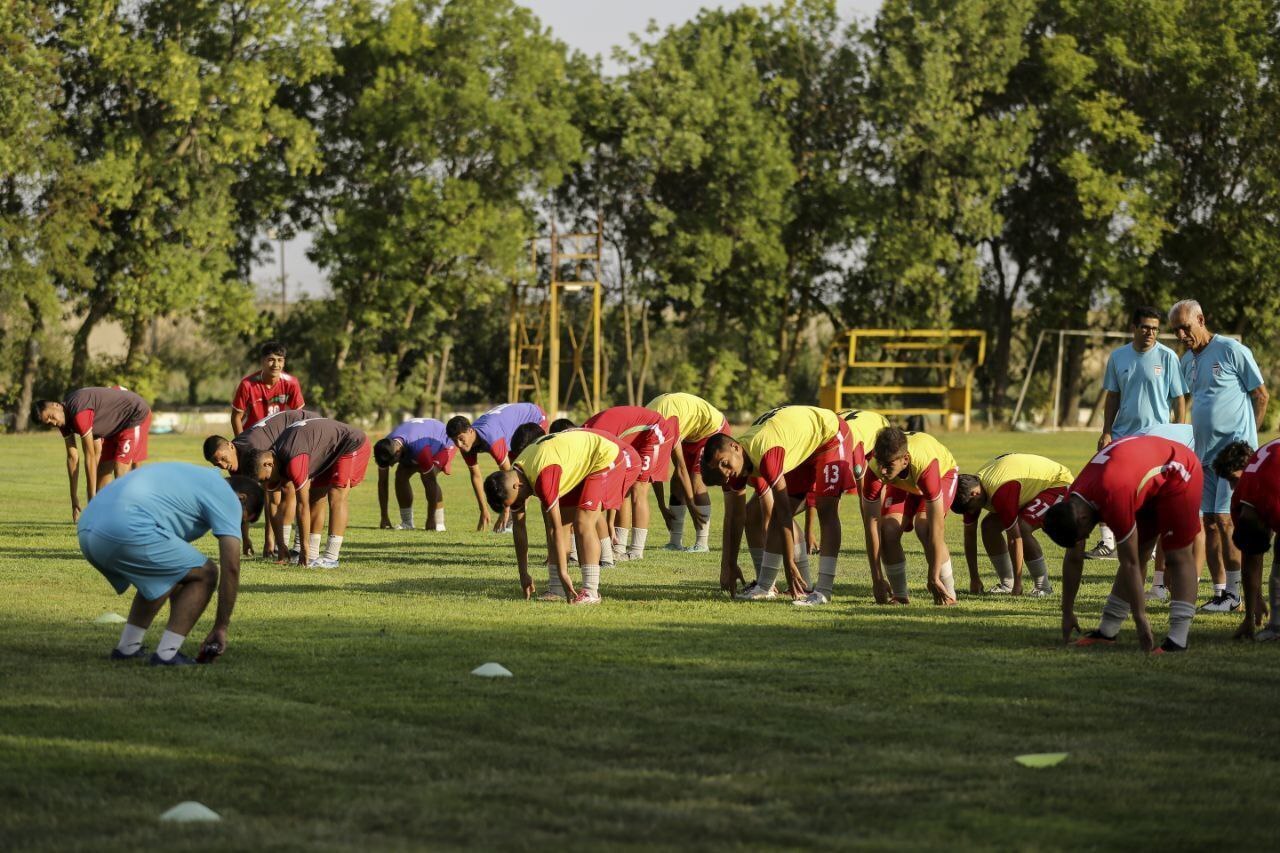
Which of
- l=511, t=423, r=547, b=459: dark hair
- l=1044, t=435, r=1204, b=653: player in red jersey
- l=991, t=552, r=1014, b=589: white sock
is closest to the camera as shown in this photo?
l=1044, t=435, r=1204, b=653: player in red jersey

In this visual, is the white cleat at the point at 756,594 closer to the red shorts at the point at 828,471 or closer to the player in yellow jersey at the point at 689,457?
the red shorts at the point at 828,471

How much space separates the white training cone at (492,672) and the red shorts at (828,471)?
14.3 feet

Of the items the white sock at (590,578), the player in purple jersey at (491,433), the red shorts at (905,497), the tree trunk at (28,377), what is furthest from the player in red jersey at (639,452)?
the tree trunk at (28,377)

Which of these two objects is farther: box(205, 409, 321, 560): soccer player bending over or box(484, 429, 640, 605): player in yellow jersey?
box(205, 409, 321, 560): soccer player bending over

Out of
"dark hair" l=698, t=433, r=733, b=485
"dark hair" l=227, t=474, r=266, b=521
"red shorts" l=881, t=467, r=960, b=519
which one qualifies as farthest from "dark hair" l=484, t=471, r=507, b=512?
"red shorts" l=881, t=467, r=960, b=519

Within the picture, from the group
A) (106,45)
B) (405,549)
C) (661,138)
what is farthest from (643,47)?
(405,549)

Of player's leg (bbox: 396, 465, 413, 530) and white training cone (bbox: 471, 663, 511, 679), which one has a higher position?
player's leg (bbox: 396, 465, 413, 530)

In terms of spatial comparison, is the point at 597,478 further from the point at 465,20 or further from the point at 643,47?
the point at 643,47

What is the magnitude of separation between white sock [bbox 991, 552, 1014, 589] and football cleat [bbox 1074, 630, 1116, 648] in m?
3.29

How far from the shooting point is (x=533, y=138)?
5231cm

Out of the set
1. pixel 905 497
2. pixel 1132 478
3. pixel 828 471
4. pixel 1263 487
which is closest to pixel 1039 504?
pixel 905 497

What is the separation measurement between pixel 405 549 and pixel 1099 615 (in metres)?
8.14

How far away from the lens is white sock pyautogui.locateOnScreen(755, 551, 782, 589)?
1327 cm

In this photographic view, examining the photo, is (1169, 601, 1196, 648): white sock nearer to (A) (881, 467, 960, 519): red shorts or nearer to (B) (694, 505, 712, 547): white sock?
(A) (881, 467, 960, 519): red shorts
